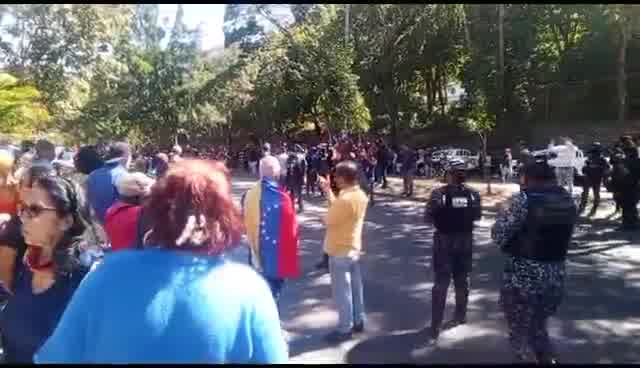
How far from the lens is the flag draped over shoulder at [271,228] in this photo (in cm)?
470

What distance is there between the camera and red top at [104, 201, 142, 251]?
3.65 meters

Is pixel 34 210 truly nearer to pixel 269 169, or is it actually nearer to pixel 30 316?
pixel 30 316

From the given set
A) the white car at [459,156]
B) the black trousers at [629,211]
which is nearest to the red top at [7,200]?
the black trousers at [629,211]

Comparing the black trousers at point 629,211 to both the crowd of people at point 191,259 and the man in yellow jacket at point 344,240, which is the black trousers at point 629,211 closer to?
the crowd of people at point 191,259

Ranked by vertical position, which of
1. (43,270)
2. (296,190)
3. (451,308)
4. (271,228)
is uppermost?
(43,270)

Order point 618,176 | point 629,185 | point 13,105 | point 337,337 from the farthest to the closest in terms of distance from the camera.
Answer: point 618,176 → point 629,185 → point 13,105 → point 337,337

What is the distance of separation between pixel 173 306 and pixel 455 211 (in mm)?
3840

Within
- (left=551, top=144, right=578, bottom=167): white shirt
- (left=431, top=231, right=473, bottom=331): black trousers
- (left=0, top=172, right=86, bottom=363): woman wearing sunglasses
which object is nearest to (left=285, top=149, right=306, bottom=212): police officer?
(left=551, top=144, right=578, bottom=167): white shirt

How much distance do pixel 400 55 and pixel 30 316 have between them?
93.1 feet

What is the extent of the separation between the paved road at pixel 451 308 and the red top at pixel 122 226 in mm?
1802

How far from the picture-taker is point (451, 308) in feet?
20.4

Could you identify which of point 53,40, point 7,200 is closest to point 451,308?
point 7,200

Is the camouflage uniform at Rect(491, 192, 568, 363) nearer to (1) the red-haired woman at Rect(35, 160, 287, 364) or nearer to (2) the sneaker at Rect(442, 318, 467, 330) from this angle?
(2) the sneaker at Rect(442, 318, 467, 330)

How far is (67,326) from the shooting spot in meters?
1.60
